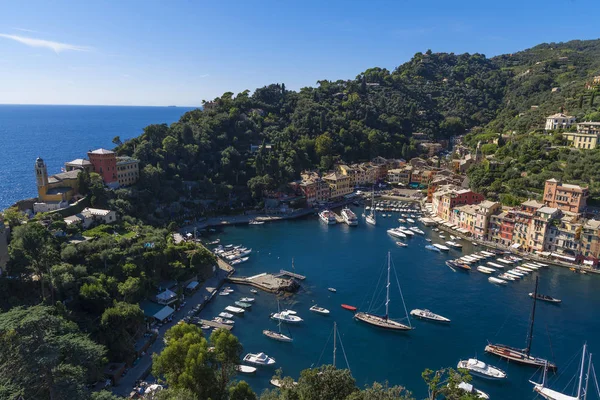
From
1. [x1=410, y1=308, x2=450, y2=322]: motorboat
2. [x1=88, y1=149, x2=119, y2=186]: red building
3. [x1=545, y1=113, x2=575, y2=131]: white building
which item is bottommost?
[x1=410, y1=308, x2=450, y2=322]: motorboat


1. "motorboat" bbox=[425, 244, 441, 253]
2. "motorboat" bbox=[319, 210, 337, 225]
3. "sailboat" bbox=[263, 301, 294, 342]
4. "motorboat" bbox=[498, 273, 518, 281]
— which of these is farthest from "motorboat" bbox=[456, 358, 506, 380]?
"motorboat" bbox=[319, 210, 337, 225]

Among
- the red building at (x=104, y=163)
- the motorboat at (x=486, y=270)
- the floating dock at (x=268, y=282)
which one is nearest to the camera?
the floating dock at (x=268, y=282)

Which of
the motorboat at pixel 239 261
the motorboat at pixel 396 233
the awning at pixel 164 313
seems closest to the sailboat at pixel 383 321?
the awning at pixel 164 313

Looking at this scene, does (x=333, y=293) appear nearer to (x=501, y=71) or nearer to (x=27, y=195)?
(x=27, y=195)

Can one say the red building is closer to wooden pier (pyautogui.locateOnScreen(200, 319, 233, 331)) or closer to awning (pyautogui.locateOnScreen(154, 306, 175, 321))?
awning (pyautogui.locateOnScreen(154, 306, 175, 321))

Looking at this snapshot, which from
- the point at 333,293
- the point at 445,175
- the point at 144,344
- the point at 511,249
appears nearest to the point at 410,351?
the point at 333,293

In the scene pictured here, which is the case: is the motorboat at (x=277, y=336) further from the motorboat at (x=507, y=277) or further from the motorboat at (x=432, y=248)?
the motorboat at (x=432, y=248)

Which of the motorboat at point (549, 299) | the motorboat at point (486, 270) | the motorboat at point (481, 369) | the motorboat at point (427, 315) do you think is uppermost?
the motorboat at point (486, 270)
